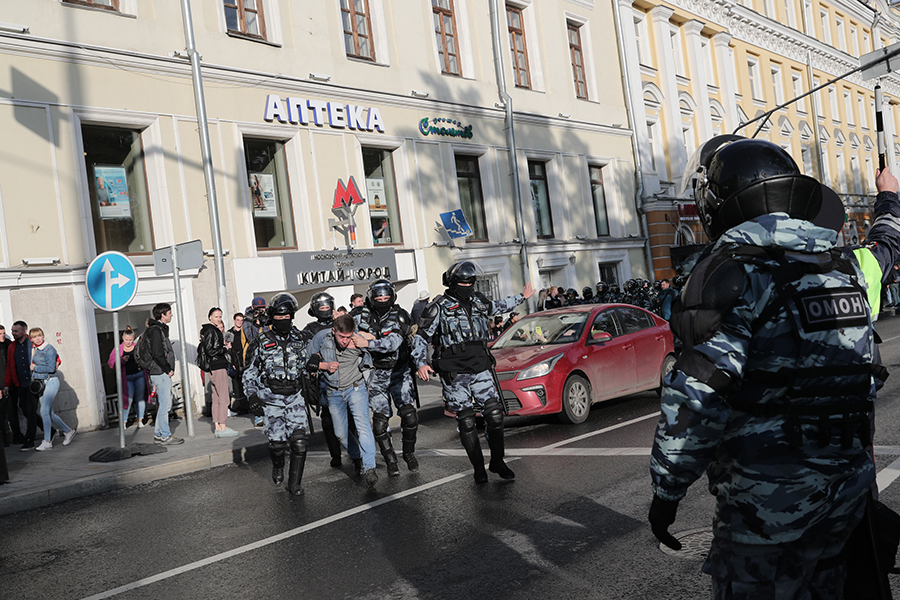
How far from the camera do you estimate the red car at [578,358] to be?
389 inches

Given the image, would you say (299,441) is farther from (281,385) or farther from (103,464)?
(103,464)

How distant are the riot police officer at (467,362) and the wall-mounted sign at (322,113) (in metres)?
10.9

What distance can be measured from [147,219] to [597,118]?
1572cm

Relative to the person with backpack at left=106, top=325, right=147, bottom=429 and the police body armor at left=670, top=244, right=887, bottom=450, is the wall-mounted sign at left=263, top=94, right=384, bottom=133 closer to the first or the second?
the person with backpack at left=106, top=325, right=147, bottom=429

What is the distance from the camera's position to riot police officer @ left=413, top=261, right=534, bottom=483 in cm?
702

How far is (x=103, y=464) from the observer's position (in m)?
9.80

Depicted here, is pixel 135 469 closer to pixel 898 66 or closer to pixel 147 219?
pixel 147 219

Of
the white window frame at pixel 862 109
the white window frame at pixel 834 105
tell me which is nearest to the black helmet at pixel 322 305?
the white window frame at pixel 834 105

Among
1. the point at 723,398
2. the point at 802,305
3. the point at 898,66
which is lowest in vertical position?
the point at 723,398

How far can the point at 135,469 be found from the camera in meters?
9.18

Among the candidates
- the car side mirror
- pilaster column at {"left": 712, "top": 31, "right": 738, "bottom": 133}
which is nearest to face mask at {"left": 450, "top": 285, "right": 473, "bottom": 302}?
the car side mirror

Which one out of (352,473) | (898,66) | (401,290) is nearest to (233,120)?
(401,290)

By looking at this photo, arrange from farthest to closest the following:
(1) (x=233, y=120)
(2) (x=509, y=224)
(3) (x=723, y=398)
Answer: (2) (x=509, y=224)
(1) (x=233, y=120)
(3) (x=723, y=398)

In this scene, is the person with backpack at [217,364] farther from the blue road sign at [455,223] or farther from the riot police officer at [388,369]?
the blue road sign at [455,223]
